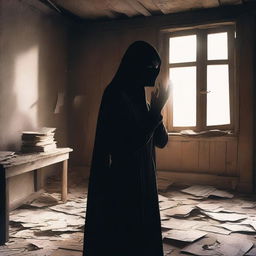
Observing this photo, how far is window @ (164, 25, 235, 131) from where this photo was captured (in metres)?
5.88

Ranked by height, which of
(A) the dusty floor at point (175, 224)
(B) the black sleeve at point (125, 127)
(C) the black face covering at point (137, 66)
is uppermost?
(C) the black face covering at point (137, 66)

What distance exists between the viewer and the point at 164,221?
4.24 meters

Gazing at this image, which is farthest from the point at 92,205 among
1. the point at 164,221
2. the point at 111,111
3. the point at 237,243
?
the point at 164,221

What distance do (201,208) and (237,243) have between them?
4.02 ft

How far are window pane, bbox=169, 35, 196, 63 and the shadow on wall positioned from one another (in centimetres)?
196

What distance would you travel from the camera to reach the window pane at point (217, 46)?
231 inches

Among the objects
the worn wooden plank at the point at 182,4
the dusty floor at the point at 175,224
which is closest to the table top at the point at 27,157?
the dusty floor at the point at 175,224

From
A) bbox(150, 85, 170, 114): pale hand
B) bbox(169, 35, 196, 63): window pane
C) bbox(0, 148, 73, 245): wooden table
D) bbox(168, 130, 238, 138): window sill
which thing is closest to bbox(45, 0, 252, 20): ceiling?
bbox(169, 35, 196, 63): window pane

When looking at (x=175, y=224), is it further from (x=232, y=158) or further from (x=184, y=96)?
(x=184, y=96)

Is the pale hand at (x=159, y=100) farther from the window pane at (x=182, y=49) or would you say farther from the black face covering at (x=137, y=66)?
the window pane at (x=182, y=49)

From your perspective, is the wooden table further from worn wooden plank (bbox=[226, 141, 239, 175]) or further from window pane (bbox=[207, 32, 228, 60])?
window pane (bbox=[207, 32, 228, 60])

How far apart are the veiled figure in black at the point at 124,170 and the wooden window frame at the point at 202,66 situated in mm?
3887

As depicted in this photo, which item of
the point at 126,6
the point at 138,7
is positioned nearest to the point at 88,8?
the point at 126,6

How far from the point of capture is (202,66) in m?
5.96
